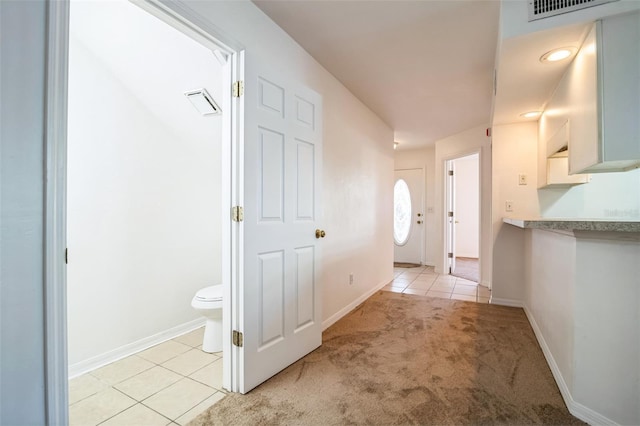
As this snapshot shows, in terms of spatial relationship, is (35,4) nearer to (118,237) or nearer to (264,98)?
(264,98)

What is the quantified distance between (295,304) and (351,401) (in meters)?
0.69

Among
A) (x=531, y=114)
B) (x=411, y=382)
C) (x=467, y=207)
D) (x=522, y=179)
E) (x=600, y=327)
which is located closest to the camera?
(x=600, y=327)

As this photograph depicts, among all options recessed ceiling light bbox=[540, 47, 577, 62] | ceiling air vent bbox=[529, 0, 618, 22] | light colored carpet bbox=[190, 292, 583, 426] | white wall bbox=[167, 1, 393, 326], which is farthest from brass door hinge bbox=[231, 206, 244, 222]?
recessed ceiling light bbox=[540, 47, 577, 62]

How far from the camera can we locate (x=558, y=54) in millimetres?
1896

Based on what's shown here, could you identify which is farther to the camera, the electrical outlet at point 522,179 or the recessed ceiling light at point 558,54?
the electrical outlet at point 522,179

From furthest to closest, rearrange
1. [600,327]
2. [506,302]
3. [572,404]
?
[506,302] → [572,404] → [600,327]

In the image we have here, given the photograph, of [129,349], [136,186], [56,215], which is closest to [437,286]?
[129,349]

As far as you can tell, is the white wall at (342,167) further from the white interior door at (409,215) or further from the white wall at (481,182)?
the white interior door at (409,215)

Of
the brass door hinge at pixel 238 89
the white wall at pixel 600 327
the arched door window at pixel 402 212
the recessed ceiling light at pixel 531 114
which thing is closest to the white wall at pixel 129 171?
the brass door hinge at pixel 238 89

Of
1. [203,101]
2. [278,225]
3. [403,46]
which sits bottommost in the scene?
[278,225]

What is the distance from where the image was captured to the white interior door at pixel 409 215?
242 inches

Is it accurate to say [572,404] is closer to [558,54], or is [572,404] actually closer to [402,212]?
[558,54]

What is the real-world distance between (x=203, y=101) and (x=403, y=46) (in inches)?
63.7

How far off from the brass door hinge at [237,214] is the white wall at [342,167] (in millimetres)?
503
